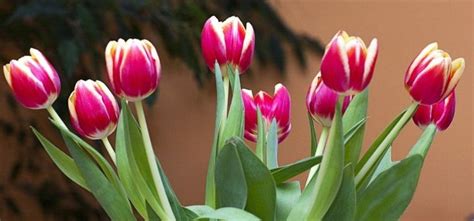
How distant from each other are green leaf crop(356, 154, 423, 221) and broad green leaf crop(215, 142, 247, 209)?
9 cm

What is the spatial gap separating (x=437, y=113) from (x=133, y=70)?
238 mm

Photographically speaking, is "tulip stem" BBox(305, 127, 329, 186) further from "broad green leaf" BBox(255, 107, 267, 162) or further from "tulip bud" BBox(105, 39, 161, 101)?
"tulip bud" BBox(105, 39, 161, 101)

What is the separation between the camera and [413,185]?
57 centimetres

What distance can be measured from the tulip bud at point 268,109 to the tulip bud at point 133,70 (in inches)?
6.0

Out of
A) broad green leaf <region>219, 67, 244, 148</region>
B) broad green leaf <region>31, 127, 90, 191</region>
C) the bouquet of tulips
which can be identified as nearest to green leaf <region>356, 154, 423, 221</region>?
the bouquet of tulips

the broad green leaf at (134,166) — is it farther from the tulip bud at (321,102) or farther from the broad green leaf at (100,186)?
the tulip bud at (321,102)

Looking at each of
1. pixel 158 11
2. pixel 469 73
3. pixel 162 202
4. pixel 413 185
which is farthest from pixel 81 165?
pixel 469 73

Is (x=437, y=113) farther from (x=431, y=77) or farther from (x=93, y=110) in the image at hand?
(x=93, y=110)

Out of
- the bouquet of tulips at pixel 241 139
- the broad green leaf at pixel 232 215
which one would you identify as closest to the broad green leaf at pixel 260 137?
the bouquet of tulips at pixel 241 139

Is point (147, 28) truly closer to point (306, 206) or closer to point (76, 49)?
point (76, 49)

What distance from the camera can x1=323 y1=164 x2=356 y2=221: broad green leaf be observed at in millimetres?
544

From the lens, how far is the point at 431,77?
53cm

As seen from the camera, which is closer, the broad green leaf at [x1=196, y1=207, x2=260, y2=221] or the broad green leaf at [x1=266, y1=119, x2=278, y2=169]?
the broad green leaf at [x1=196, y1=207, x2=260, y2=221]

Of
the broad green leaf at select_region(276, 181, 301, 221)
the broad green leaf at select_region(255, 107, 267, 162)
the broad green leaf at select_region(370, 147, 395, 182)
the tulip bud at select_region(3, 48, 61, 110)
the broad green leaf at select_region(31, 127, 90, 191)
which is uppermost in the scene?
the tulip bud at select_region(3, 48, 61, 110)
